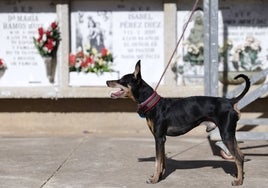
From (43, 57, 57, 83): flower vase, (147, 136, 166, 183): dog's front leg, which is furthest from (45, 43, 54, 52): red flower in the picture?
(147, 136, 166, 183): dog's front leg

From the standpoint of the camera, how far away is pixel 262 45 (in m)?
9.59

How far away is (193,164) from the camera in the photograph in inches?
285

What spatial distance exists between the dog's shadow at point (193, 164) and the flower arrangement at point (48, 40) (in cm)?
283

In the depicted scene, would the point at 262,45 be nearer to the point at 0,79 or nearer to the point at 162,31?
the point at 162,31

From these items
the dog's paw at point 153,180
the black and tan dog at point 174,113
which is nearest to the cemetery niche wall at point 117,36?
the black and tan dog at point 174,113

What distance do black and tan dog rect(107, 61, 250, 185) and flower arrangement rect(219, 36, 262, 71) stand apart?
10.4 ft

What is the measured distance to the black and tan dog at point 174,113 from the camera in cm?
627

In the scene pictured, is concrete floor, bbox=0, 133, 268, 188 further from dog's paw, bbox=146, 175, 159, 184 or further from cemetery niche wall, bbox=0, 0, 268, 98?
cemetery niche wall, bbox=0, 0, 268, 98

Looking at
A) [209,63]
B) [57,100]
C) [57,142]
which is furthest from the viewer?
[57,100]

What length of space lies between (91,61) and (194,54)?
165cm

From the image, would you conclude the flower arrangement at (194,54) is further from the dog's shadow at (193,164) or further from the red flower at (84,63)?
the dog's shadow at (193,164)

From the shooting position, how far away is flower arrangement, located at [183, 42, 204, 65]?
9406mm

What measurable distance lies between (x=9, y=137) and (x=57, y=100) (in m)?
0.95

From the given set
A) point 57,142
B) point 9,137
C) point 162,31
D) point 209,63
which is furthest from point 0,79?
point 209,63
